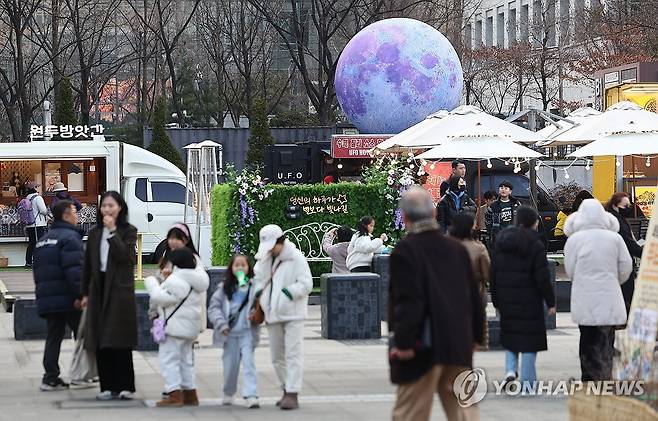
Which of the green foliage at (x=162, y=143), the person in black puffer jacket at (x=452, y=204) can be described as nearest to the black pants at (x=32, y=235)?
the person in black puffer jacket at (x=452, y=204)

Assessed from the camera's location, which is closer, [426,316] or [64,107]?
[426,316]

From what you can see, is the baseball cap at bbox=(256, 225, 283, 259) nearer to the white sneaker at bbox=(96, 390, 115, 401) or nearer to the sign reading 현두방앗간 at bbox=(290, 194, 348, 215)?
the white sneaker at bbox=(96, 390, 115, 401)

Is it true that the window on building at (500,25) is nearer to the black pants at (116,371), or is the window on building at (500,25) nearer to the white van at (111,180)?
the white van at (111,180)

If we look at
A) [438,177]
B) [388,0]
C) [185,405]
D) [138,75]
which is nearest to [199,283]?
[185,405]

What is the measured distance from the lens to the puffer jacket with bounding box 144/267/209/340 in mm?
10711

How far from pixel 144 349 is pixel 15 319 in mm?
1954

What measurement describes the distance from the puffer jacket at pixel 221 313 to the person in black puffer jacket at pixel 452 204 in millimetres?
8864

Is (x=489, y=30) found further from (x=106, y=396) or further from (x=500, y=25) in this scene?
(x=106, y=396)

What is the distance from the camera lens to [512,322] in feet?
36.5

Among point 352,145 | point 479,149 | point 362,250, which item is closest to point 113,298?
point 362,250

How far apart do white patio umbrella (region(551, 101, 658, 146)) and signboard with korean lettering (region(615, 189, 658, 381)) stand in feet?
37.4

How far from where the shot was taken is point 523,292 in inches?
435

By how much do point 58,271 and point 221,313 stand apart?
1.71m

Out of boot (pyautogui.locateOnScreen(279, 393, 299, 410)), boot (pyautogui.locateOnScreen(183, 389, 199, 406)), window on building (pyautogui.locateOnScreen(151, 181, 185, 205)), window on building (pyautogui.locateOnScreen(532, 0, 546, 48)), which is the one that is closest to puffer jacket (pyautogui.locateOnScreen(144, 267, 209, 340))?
boot (pyautogui.locateOnScreen(183, 389, 199, 406))
